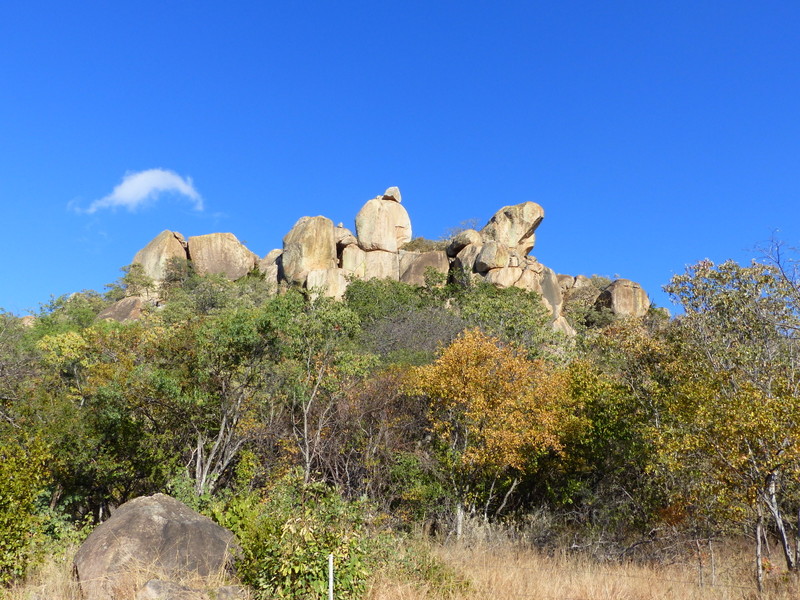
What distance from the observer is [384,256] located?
47188 mm

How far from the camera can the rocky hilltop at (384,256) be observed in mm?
42281

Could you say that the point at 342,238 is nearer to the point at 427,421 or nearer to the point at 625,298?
the point at 625,298

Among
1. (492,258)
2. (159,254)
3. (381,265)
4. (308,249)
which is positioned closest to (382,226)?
(381,265)

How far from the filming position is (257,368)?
1408cm

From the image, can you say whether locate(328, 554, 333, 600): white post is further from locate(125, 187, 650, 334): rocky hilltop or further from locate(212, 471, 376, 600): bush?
locate(125, 187, 650, 334): rocky hilltop

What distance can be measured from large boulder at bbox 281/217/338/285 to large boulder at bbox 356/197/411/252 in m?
3.06

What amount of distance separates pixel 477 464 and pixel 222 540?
25.4 ft

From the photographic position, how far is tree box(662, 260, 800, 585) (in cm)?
920

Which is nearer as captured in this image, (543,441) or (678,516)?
(678,516)

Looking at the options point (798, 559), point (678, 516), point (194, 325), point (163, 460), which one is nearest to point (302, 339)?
point (194, 325)

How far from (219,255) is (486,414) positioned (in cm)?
3842

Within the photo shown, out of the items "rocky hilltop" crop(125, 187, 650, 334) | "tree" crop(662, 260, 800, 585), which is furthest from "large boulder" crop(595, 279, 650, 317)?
"tree" crop(662, 260, 800, 585)

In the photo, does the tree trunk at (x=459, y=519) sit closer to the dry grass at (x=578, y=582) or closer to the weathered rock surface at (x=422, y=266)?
the dry grass at (x=578, y=582)

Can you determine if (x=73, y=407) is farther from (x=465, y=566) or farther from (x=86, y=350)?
(x=465, y=566)
